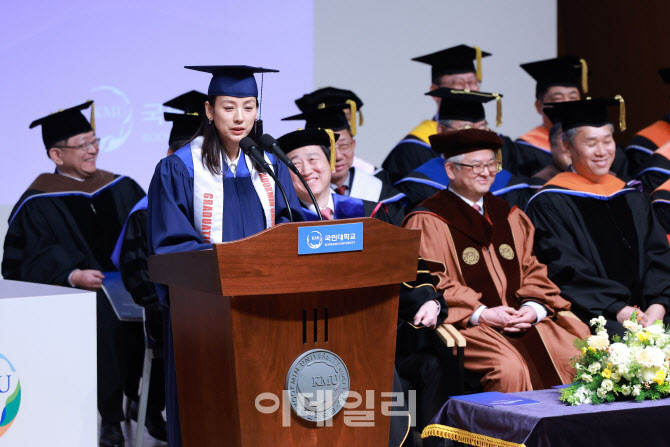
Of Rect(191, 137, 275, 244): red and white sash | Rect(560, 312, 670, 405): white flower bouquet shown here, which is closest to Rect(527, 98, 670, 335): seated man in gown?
Rect(560, 312, 670, 405): white flower bouquet

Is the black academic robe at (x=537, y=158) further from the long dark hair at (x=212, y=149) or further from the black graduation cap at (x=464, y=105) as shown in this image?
the long dark hair at (x=212, y=149)

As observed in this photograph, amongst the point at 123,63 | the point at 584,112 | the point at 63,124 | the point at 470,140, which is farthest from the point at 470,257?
the point at 123,63

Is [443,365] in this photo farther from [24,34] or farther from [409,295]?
[24,34]

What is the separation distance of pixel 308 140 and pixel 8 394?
1957 millimetres

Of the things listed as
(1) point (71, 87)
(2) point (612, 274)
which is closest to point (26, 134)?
(1) point (71, 87)

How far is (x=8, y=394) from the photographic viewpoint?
2.79 meters

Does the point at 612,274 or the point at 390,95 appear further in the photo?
the point at 390,95

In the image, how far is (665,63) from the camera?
717cm

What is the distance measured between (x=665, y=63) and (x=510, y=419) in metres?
4.99

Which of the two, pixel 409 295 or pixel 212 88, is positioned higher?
pixel 212 88

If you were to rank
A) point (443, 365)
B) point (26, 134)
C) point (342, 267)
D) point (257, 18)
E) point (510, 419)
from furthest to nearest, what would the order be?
1. point (257, 18)
2. point (26, 134)
3. point (443, 365)
4. point (510, 419)
5. point (342, 267)

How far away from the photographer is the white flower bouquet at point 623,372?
3205 mm

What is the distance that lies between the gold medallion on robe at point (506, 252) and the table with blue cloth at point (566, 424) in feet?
3.93

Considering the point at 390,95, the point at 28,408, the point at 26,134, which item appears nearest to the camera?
the point at 28,408
